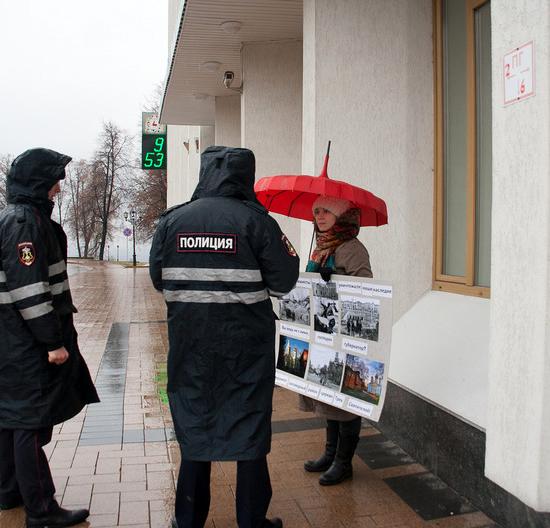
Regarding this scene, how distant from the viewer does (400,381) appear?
462 cm

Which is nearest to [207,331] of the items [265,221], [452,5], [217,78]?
[265,221]

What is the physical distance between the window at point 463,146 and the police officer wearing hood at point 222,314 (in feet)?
6.34

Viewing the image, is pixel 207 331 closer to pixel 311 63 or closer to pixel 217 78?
pixel 311 63

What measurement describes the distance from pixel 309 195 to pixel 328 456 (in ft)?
5.92

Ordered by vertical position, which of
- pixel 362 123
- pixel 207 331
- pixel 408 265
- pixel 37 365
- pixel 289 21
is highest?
pixel 289 21

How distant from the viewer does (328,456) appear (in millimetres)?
4238

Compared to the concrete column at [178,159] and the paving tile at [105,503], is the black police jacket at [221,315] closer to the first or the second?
the paving tile at [105,503]

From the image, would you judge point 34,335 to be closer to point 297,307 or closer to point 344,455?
point 297,307

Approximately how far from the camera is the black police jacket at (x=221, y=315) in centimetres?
300

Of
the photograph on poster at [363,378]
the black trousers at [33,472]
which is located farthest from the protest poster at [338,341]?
the black trousers at [33,472]

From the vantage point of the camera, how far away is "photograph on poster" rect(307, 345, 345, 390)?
13.0 ft

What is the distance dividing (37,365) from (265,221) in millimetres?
1456

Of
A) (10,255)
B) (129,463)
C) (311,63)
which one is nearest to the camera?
(10,255)

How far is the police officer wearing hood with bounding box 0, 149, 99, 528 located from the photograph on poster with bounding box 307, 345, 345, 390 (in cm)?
147
